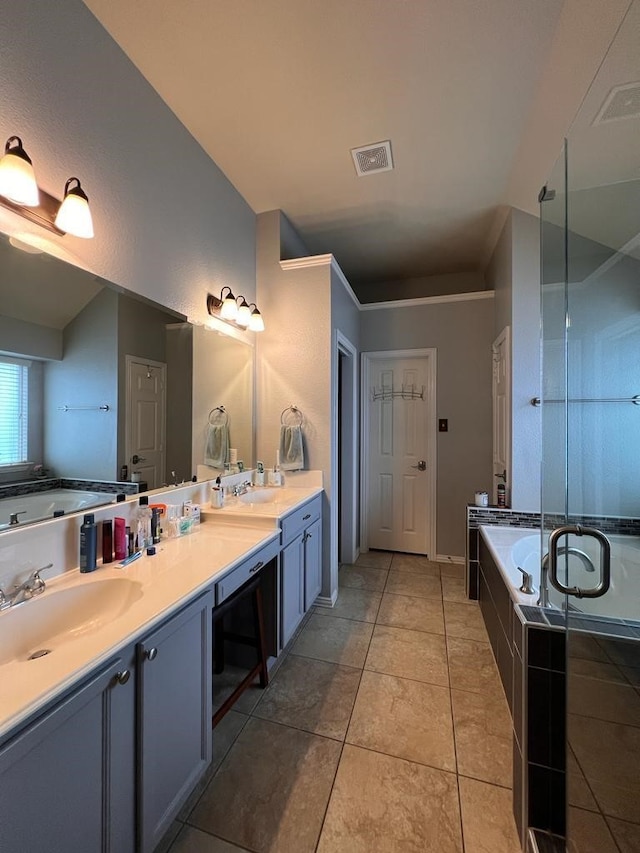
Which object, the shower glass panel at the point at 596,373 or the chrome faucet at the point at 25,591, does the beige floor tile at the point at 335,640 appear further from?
the chrome faucet at the point at 25,591

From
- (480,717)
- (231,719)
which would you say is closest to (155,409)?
(231,719)

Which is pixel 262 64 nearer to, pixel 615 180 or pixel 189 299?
pixel 189 299

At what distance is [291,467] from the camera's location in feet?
8.52

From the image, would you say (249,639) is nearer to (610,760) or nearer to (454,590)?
(610,760)

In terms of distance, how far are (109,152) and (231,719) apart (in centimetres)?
257

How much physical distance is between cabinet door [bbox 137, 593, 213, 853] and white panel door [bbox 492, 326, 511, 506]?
2.34 meters

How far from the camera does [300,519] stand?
7.02ft

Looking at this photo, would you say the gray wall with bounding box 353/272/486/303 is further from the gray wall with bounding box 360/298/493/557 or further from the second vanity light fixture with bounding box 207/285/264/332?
the second vanity light fixture with bounding box 207/285/264/332

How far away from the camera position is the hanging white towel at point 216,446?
2.20m

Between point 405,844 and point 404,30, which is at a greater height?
point 404,30

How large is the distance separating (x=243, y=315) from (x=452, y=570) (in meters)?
2.85

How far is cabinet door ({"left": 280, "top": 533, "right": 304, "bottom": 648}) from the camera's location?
6.27 ft

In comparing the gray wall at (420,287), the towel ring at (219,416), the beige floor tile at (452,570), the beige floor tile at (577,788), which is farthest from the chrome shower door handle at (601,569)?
the gray wall at (420,287)

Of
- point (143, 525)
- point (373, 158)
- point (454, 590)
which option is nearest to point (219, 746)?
point (143, 525)
